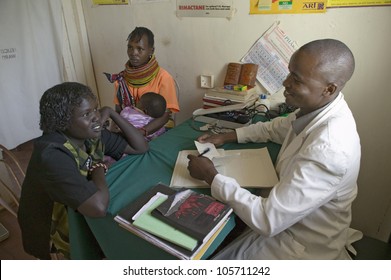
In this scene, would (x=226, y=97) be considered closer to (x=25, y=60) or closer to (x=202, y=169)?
(x=202, y=169)

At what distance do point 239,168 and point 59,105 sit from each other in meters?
0.75

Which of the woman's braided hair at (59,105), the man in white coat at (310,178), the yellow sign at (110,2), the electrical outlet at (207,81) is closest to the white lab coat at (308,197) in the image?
the man in white coat at (310,178)

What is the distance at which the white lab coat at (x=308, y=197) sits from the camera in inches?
33.7

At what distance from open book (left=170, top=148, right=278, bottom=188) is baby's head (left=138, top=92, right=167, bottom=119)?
0.50 meters

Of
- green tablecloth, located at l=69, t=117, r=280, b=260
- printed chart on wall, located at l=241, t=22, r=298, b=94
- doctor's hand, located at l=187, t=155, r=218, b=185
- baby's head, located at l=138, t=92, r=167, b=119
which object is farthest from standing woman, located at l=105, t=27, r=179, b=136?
doctor's hand, located at l=187, t=155, r=218, b=185

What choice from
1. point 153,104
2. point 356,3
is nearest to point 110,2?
point 153,104

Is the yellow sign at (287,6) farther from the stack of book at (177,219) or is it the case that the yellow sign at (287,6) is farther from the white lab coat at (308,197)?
the stack of book at (177,219)

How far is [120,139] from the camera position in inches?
53.0

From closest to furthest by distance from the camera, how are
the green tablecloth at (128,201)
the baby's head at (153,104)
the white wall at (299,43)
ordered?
1. the green tablecloth at (128,201)
2. the white wall at (299,43)
3. the baby's head at (153,104)

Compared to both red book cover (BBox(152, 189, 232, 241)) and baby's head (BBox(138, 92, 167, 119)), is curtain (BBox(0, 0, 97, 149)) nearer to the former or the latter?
baby's head (BBox(138, 92, 167, 119))

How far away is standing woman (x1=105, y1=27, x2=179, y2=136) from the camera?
1.76 m

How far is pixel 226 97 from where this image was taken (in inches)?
68.7

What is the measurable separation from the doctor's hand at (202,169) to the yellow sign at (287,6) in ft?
3.64
